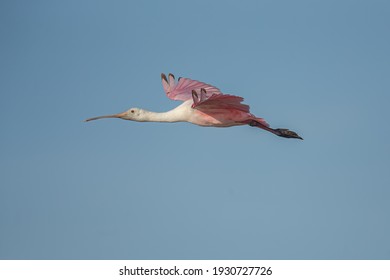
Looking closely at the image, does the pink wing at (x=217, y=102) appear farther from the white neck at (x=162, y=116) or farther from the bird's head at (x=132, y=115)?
the bird's head at (x=132, y=115)

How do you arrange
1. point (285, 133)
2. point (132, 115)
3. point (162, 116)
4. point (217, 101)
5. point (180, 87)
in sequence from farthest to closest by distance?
point (180, 87)
point (285, 133)
point (132, 115)
point (162, 116)
point (217, 101)

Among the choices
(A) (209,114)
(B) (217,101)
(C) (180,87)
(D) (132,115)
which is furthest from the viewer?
(C) (180,87)

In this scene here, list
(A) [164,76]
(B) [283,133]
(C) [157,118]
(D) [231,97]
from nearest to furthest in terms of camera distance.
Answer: (D) [231,97]
(C) [157,118]
(B) [283,133]
(A) [164,76]

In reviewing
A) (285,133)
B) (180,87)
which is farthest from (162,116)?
(285,133)

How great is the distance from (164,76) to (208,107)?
1392 millimetres

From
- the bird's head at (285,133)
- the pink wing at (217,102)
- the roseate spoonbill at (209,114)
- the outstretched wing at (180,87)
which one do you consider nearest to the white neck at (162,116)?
the roseate spoonbill at (209,114)

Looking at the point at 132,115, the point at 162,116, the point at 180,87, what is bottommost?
the point at 162,116

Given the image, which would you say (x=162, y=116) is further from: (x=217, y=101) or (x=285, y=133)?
(x=285, y=133)

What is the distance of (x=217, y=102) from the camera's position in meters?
6.39

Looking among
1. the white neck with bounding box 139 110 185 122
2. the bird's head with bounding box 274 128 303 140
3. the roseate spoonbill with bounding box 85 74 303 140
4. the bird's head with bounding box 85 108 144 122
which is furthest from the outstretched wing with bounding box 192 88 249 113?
the bird's head with bounding box 274 128 303 140

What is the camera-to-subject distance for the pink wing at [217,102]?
6.27m

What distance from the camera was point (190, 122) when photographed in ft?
21.7
